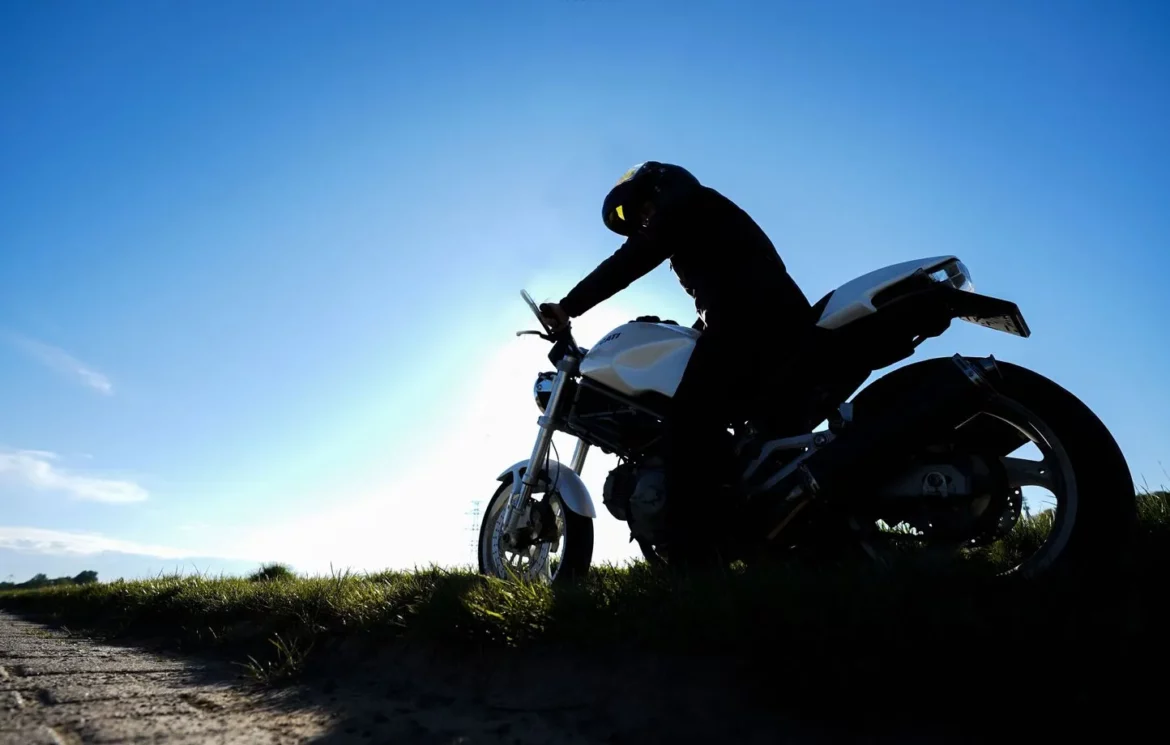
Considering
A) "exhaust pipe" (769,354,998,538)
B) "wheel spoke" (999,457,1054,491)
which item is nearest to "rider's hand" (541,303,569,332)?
"exhaust pipe" (769,354,998,538)

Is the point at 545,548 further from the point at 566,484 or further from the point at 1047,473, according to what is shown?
the point at 1047,473

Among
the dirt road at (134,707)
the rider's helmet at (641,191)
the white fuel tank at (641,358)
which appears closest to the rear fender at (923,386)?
the white fuel tank at (641,358)

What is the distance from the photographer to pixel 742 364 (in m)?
3.43

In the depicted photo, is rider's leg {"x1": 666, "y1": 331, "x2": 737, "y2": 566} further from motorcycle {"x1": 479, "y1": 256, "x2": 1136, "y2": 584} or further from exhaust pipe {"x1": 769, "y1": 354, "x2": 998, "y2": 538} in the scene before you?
exhaust pipe {"x1": 769, "y1": 354, "x2": 998, "y2": 538}

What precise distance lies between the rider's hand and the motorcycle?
0.26 m

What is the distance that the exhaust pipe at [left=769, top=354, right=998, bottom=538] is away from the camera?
2.71 metres

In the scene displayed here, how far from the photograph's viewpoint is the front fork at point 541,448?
164 inches

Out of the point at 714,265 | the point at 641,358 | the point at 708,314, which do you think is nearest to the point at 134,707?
the point at 641,358

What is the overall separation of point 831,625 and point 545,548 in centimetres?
228

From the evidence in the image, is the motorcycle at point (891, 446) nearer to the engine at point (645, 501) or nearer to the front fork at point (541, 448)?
the engine at point (645, 501)

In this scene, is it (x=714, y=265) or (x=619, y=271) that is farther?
(x=619, y=271)

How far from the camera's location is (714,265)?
3.61 metres

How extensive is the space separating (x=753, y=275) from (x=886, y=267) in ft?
1.92

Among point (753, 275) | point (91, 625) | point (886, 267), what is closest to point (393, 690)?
point (753, 275)
